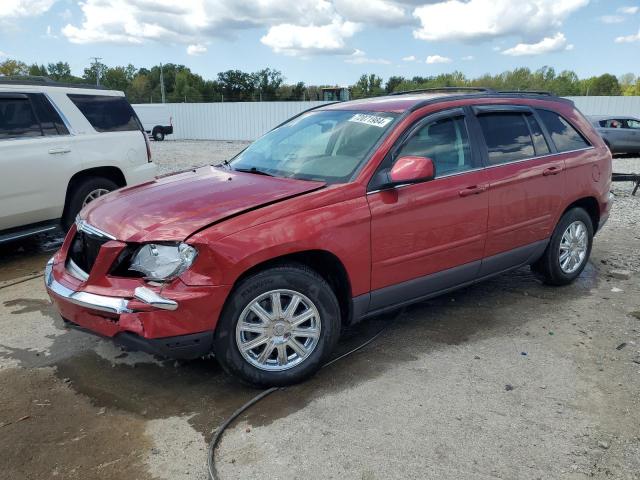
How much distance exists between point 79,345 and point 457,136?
3.24 metres

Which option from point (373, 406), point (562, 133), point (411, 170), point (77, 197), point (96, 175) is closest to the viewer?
point (373, 406)

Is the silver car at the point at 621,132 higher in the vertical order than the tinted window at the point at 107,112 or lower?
lower

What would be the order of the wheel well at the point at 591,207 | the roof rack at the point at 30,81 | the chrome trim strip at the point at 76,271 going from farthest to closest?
the roof rack at the point at 30,81
the wheel well at the point at 591,207
the chrome trim strip at the point at 76,271

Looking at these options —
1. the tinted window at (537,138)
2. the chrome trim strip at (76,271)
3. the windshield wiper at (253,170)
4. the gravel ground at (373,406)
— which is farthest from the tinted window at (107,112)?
the tinted window at (537,138)

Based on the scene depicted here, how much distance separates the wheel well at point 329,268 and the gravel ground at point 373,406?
0.43 meters

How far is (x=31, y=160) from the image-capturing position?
5.98 m

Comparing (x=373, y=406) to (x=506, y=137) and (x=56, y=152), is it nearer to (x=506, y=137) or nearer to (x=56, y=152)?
(x=506, y=137)

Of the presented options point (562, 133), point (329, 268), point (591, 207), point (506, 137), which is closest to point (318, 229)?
point (329, 268)

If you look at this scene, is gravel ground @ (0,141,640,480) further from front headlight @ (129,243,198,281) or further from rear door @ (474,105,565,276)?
front headlight @ (129,243,198,281)

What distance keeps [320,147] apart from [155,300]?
5.91 ft

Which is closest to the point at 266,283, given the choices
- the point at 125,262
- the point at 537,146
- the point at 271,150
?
the point at 125,262

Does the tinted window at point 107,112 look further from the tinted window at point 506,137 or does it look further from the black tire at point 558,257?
the black tire at point 558,257

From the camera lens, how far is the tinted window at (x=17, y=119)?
5867mm

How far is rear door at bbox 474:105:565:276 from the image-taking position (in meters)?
4.30
